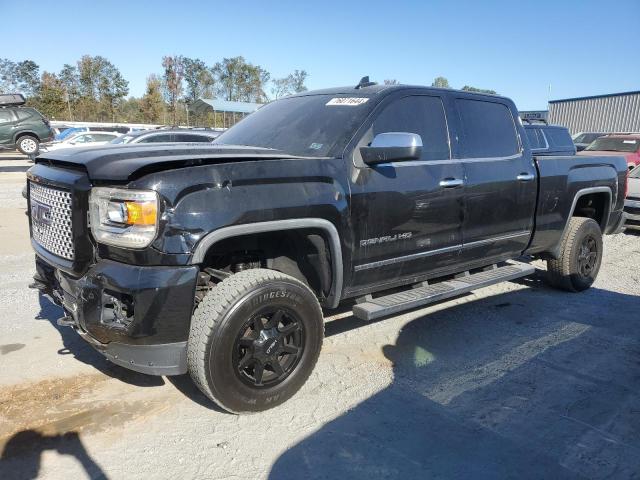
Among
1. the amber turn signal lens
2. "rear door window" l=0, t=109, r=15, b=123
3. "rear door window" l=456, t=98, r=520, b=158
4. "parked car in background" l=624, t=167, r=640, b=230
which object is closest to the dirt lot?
the amber turn signal lens

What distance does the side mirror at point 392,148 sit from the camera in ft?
11.1

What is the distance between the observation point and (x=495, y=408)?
10.4 feet

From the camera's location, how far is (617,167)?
19.4ft

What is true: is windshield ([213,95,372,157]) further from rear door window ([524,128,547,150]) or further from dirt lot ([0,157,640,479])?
rear door window ([524,128,547,150])

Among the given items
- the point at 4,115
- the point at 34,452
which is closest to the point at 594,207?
the point at 34,452

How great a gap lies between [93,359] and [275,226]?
189cm

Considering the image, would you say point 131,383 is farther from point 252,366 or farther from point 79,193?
point 79,193

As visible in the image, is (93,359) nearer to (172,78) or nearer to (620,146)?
(620,146)

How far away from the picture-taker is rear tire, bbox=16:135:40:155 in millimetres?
19734

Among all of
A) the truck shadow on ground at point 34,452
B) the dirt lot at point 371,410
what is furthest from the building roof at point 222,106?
the truck shadow on ground at point 34,452

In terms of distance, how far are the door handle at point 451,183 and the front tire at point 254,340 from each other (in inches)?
58.2

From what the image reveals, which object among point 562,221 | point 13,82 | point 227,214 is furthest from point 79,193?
point 13,82

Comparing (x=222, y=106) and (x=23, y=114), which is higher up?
(x=222, y=106)

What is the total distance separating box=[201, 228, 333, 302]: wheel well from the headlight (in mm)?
571
